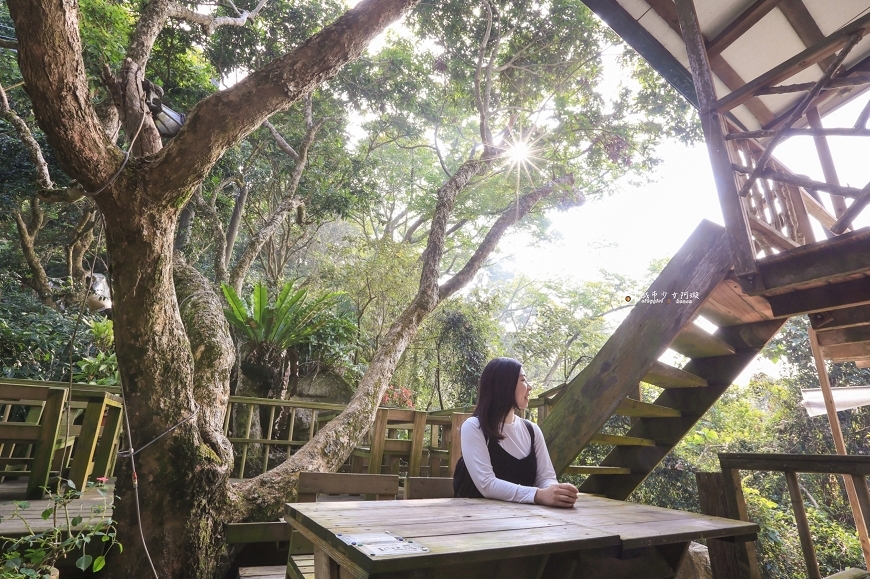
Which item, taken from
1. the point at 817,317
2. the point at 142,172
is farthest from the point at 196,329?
the point at 817,317

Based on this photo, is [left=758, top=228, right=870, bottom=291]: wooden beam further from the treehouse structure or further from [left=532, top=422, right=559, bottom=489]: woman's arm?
[left=532, top=422, right=559, bottom=489]: woman's arm

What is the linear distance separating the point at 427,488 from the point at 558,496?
0.77 metres

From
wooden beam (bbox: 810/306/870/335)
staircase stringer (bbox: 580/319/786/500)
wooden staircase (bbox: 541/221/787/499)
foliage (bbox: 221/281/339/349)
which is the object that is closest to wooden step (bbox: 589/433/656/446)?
wooden staircase (bbox: 541/221/787/499)

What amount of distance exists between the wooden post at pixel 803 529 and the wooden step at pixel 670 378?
31.5 inches

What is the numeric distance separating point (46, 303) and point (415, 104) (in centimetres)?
805

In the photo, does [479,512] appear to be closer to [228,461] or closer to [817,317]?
A: [228,461]

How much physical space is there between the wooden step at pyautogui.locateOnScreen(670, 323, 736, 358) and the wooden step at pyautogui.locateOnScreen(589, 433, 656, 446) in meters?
0.71

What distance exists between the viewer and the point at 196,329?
3.59 metres

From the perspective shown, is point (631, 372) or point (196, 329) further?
point (196, 329)

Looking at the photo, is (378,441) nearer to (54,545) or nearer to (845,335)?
(54,545)

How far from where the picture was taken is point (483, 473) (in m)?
2.10

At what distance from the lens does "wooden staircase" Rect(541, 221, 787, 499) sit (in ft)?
8.87

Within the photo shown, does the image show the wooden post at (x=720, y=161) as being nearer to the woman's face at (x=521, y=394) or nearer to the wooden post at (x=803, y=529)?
the wooden post at (x=803, y=529)

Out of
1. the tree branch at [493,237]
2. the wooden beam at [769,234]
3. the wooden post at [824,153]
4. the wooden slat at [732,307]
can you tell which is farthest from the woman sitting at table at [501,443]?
the tree branch at [493,237]
